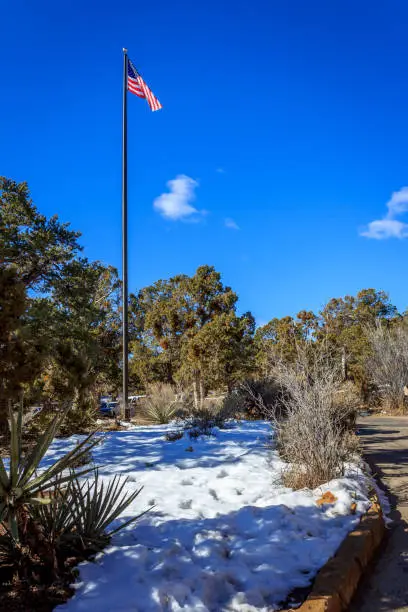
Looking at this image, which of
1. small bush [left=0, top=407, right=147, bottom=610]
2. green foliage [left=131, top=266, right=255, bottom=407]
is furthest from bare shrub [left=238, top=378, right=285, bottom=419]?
small bush [left=0, top=407, right=147, bottom=610]

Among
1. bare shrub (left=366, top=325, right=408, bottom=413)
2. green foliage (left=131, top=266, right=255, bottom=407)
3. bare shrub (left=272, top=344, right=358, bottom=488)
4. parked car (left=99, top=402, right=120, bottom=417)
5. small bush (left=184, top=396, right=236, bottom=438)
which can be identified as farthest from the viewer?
bare shrub (left=366, top=325, right=408, bottom=413)

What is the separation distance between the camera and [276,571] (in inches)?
133

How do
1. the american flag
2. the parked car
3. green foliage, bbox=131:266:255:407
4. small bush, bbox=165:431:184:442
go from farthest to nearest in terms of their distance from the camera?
green foliage, bbox=131:266:255:407 < the parked car < the american flag < small bush, bbox=165:431:184:442

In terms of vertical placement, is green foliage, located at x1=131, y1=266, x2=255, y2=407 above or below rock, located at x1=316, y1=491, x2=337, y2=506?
above

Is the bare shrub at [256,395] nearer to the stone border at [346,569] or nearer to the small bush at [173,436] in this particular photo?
the small bush at [173,436]

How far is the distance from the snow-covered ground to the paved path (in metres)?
0.34

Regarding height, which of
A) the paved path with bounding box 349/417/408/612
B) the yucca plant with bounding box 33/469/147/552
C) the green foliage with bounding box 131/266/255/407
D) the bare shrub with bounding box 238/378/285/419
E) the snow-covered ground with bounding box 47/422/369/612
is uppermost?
the green foliage with bounding box 131/266/255/407

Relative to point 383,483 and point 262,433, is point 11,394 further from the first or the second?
point 262,433

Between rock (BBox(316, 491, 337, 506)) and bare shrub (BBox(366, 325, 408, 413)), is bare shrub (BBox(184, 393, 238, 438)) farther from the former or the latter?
bare shrub (BBox(366, 325, 408, 413))

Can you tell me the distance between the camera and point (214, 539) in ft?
12.3

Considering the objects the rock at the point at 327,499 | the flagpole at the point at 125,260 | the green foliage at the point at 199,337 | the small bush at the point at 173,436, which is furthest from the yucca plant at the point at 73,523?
the green foliage at the point at 199,337

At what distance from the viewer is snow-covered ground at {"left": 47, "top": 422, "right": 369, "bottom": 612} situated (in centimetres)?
294

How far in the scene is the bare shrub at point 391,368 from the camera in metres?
19.3

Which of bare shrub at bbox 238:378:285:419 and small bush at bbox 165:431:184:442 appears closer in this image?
small bush at bbox 165:431:184:442
